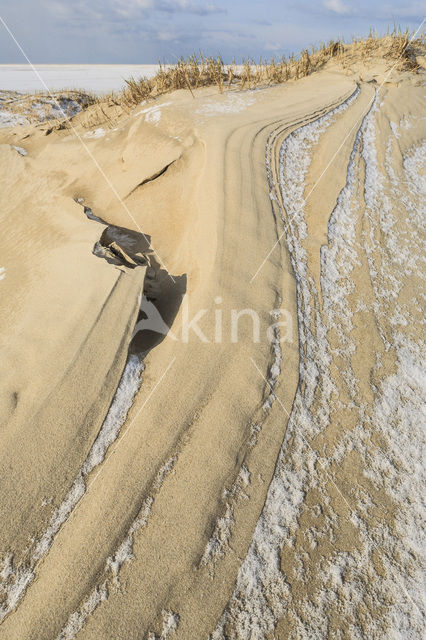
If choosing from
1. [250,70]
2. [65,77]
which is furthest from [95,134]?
[65,77]

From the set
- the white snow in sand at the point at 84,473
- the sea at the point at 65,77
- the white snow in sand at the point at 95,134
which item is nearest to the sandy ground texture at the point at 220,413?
the white snow in sand at the point at 84,473

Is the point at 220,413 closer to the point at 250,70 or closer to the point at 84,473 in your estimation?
the point at 84,473

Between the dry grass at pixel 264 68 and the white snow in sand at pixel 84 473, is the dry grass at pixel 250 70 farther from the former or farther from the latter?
the white snow in sand at pixel 84 473

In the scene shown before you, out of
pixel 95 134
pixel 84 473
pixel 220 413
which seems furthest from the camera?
pixel 95 134

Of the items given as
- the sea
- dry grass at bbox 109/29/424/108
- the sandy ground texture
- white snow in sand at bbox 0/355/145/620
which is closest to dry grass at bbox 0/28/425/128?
dry grass at bbox 109/29/424/108

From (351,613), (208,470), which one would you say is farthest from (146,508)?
(351,613)

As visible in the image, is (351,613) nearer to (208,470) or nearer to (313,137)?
(208,470)

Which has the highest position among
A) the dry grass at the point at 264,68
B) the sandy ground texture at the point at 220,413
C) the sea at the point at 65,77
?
the sandy ground texture at the point at 220,413

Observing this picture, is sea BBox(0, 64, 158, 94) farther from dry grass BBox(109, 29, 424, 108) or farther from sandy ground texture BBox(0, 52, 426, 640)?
sandy ground texture BBox(0, 52, 426, 640)
